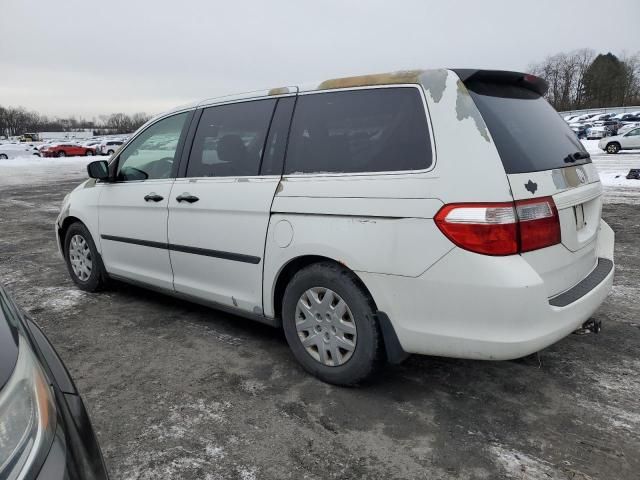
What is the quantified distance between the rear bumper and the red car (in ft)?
143

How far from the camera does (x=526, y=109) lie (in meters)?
2.85

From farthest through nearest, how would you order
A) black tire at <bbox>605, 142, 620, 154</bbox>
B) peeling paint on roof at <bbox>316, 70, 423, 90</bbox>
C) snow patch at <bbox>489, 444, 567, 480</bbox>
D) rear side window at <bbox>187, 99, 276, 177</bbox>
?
black tire at <bbox>605, 142, 620, 154</bbox>
rear side window at <bbox>187, 99, 276, 177</bbox>
peeling paint on roof at <bbox>316, 70, 423, 90</bbox>
snow patch at <bbox>489, 444, 567, 480</bbox>

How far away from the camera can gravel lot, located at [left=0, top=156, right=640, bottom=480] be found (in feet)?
7.60

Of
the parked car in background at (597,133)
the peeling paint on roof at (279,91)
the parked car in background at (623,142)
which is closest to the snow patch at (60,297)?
the peeling paint on roof at (279,91)

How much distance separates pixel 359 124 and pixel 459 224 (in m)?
0.89

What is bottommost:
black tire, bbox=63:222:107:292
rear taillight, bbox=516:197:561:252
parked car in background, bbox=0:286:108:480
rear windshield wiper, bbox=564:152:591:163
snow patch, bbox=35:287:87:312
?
snow patch, bbox=35:287:87:312

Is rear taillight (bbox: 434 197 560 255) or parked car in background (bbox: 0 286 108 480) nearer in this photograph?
parked car in background (bbox: 0 286 108 480)

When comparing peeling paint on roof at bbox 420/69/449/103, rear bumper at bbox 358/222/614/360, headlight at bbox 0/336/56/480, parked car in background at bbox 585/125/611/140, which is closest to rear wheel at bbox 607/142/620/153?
parked car in background at bbox 585/125/611/140

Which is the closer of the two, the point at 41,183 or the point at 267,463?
the point at 267,463

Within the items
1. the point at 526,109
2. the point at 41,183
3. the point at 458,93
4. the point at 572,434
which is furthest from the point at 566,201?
the point at 41,183

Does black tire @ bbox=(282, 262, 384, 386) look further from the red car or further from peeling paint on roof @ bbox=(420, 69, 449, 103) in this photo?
the red car

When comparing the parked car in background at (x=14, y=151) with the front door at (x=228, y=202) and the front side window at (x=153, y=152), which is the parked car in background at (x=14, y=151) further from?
the front door at (x=228, y=202)

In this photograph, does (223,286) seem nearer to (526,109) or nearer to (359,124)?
(359,124)

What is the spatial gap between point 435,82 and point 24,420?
7.49 feet
